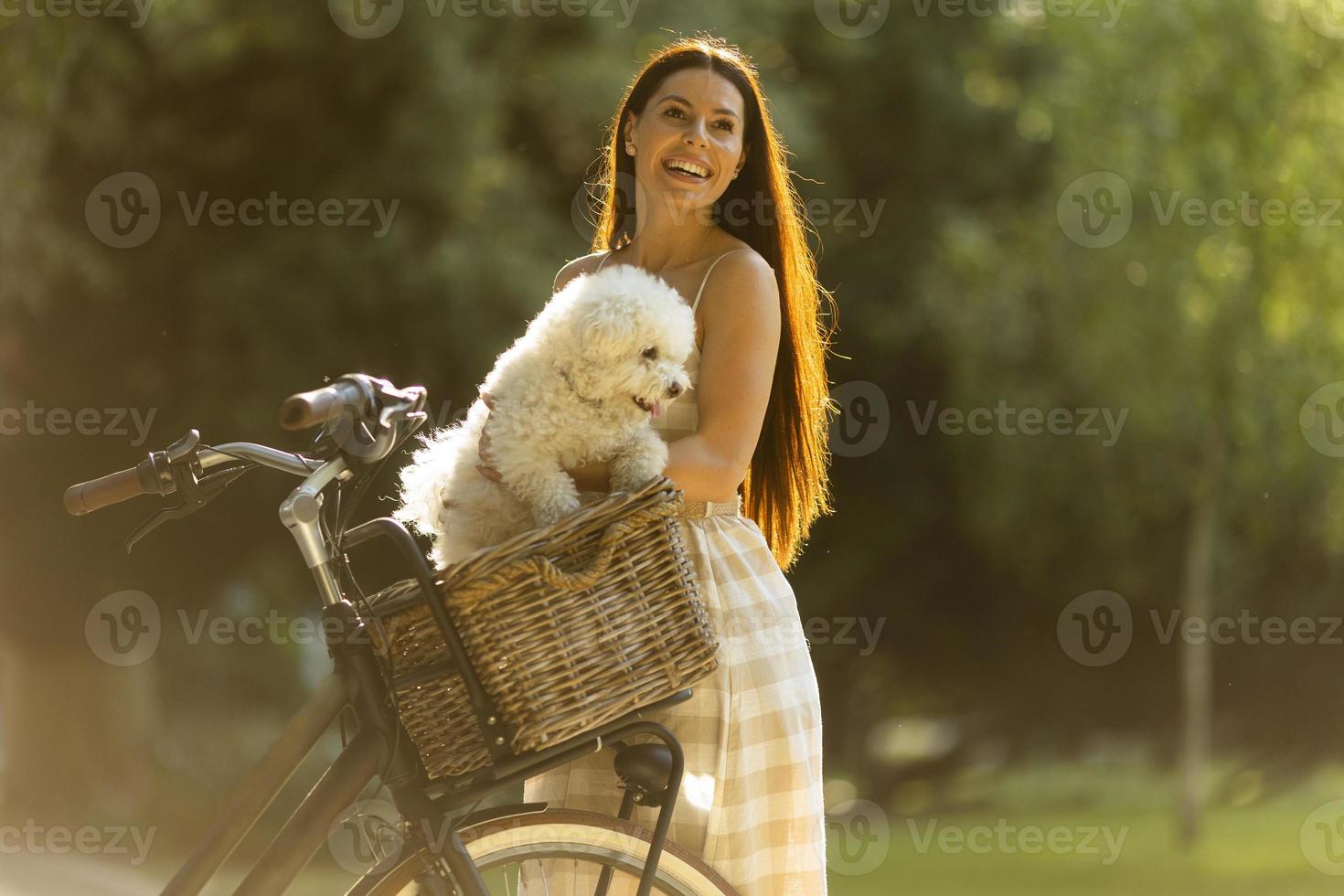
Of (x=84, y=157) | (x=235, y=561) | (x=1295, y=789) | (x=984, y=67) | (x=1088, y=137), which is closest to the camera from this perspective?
(x=84, y=157)

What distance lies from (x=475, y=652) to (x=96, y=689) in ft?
19.5

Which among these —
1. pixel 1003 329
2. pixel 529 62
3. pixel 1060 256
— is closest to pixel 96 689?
pixel 529 62

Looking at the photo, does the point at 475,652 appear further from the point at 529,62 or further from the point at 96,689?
the point at 96,689

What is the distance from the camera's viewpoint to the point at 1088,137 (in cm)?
715

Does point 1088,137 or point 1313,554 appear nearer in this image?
point 1088,137

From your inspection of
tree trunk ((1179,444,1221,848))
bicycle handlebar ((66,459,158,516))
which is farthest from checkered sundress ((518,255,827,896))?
tree trunk ((1179,444,1221,848))

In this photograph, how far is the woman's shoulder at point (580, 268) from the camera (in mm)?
2520
